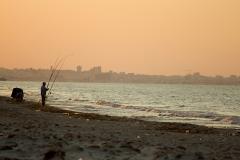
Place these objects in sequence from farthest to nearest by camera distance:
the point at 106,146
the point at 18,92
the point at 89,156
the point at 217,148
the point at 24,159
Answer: the point at 18,92 < the point at 217,148 < the point at 106,146 < the point at 89,156 < the point at 24,159

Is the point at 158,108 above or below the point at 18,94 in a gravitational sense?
below

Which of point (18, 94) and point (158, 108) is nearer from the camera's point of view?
point (18, 94)

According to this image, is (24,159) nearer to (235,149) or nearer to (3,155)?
(3,155)

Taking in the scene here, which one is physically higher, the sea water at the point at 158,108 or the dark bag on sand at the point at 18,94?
the dark bag on sand at the point at 18,94

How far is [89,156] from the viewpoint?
8.27m

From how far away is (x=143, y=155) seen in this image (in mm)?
8781

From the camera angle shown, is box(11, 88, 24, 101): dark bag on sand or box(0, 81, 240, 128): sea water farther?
box(11, 88, 24, 101): dark bag on sand

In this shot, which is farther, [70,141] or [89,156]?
[70,141]

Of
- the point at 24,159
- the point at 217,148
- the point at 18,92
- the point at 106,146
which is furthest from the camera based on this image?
the point at 18,92

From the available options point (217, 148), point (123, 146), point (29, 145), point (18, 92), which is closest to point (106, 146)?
point (123, 146)

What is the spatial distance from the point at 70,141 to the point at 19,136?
1163 mm

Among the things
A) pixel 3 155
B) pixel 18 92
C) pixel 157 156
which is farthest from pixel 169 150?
pixel 18 92

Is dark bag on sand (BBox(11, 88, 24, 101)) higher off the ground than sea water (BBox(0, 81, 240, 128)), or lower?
higher

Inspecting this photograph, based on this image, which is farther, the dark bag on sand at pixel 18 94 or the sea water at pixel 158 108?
the dark bag on sand at pixel 18 94
